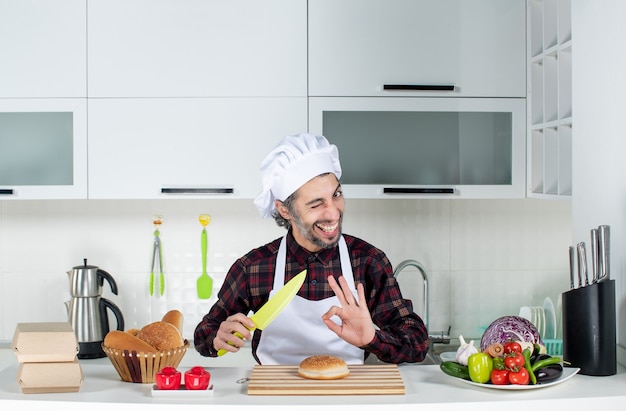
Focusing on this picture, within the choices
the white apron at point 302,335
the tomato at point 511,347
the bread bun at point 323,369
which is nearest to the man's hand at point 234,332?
the bread bun at point 323,369

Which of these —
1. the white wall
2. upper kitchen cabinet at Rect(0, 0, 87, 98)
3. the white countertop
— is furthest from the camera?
upper kitchen cabinet at Rect(0, 0, 87, 98)

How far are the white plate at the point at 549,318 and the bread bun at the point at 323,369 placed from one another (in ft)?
4.80

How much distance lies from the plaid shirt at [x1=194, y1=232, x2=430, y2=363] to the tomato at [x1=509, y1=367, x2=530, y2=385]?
0.47 metres

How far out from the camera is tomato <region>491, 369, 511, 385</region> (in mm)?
1658

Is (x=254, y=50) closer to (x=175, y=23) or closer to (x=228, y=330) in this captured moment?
(x=175, y=23)

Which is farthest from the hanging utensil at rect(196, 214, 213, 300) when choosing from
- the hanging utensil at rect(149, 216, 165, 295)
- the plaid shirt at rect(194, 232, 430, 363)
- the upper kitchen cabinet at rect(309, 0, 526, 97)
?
the plaid shirt at rect(194, 232, 430, 363)

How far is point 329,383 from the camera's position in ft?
5.49

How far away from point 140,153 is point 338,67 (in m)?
0.71

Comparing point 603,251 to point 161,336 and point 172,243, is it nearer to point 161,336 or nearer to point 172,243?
point 161,336

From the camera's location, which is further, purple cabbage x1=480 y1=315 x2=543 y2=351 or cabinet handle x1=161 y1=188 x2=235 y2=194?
cabinet handle x1=161 y1=188 x2=235 y2=194

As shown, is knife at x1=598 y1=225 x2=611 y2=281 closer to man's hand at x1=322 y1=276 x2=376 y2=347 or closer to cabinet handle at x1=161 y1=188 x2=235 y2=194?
man's hand at x1=322 y1=276 x2=376 y2=347

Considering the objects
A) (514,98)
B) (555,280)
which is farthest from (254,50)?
(555,280)

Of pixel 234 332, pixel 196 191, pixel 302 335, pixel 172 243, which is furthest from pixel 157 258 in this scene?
pixel 234 332

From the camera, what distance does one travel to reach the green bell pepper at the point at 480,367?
168 centimetres
